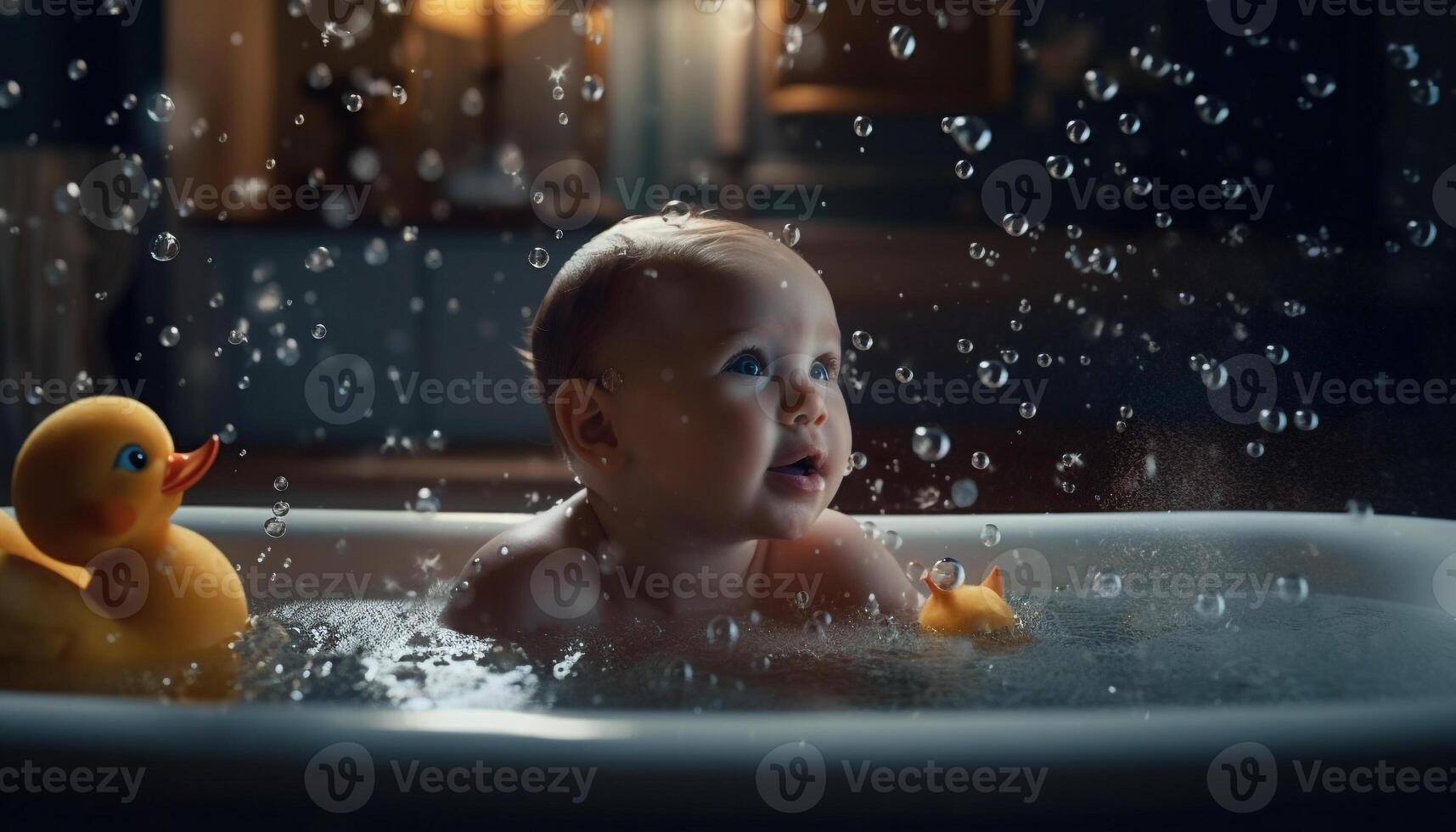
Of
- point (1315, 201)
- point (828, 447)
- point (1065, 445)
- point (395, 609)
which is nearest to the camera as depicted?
point (828, 447)

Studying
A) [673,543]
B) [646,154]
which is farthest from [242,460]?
[673,543]

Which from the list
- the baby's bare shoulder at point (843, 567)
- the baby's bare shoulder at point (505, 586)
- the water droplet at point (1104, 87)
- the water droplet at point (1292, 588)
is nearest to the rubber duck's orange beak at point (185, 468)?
the baby's bare shoulder at point (505, 586)

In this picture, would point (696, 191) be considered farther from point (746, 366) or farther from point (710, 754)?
point (710, 754)

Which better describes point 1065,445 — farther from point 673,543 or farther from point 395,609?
point 395,609

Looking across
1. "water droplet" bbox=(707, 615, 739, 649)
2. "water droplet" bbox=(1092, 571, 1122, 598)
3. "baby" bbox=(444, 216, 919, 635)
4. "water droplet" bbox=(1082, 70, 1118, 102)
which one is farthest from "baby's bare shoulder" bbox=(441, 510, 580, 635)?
"water droplet" bbox=(1082, 70, 1118, 102)

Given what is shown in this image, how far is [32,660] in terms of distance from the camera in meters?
0.75

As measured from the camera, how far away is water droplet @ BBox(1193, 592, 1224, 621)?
1.07 m

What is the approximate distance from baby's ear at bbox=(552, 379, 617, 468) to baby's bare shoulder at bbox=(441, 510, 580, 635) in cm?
7

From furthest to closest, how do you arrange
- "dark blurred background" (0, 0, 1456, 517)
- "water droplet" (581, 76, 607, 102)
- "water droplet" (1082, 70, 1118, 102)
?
"water droplet" (581, 76, 607, 102) → "water droplet" (1082, 70, 1118, 102) → "dark blurred background" (0, 0, 1456, 517)

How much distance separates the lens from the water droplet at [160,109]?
2654 mm

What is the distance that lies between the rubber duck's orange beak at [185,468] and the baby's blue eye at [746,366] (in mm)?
378

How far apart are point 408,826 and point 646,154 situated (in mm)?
3529

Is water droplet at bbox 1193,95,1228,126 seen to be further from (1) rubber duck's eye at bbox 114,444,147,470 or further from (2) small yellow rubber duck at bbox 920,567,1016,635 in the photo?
(1) rubber duck's eye at bbox 114,444,147,470

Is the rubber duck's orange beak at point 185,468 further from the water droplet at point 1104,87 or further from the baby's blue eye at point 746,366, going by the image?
the water droplet at point 1104,87
